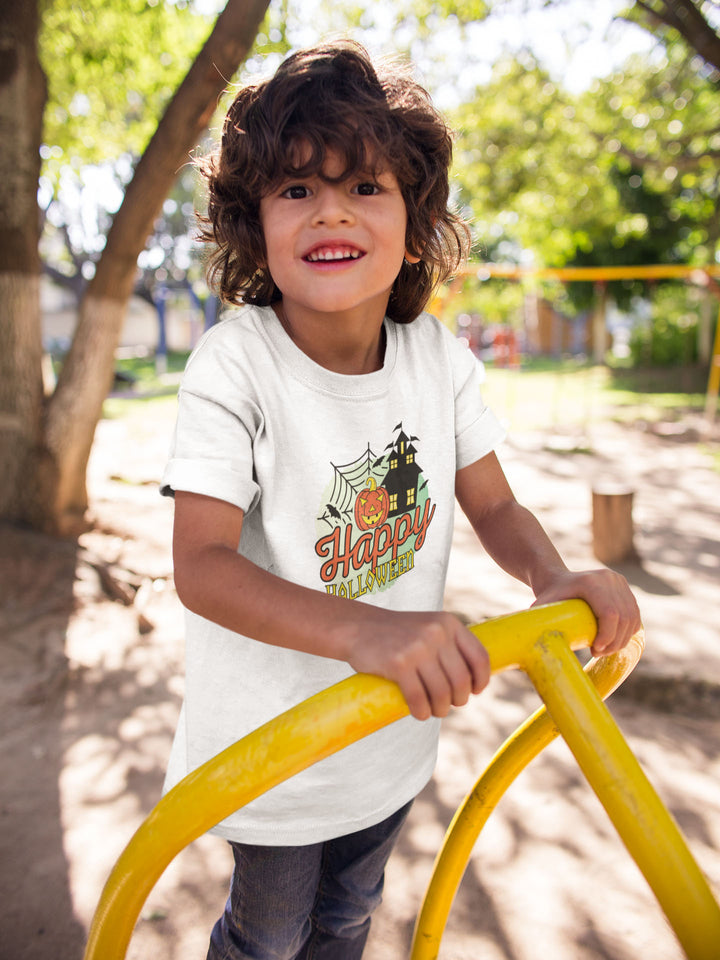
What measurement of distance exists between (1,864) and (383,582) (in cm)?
183

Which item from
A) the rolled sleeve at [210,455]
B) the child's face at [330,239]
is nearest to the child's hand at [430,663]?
the rolled sleeve at [210,455]

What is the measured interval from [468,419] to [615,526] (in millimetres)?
3473

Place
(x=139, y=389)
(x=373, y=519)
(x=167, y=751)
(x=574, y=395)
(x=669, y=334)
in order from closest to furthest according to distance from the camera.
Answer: (x=373, y=519), (x=167, y=751), (x=574, y=395), (x=139, y=389), (x=669, y=334)

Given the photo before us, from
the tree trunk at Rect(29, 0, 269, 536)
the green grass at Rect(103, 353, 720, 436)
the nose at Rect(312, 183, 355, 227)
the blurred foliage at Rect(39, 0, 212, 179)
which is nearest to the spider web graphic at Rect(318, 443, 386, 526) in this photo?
the nose at Rect(312, 183, 355, 227)

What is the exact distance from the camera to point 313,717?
0.70m

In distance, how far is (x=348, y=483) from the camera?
1188mm

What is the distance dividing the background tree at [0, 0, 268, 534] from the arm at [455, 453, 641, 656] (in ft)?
9.93

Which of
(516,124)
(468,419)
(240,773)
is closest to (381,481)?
(468,419)

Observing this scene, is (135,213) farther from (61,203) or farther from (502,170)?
(61,203)

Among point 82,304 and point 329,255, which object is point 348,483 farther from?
point 82,304

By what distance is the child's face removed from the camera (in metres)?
1.12

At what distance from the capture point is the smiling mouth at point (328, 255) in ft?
3.70

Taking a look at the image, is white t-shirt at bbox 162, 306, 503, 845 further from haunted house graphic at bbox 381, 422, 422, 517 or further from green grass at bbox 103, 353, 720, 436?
green grass at bbox 103, 353, 720, 436

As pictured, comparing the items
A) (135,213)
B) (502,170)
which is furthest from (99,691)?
(502,170)
